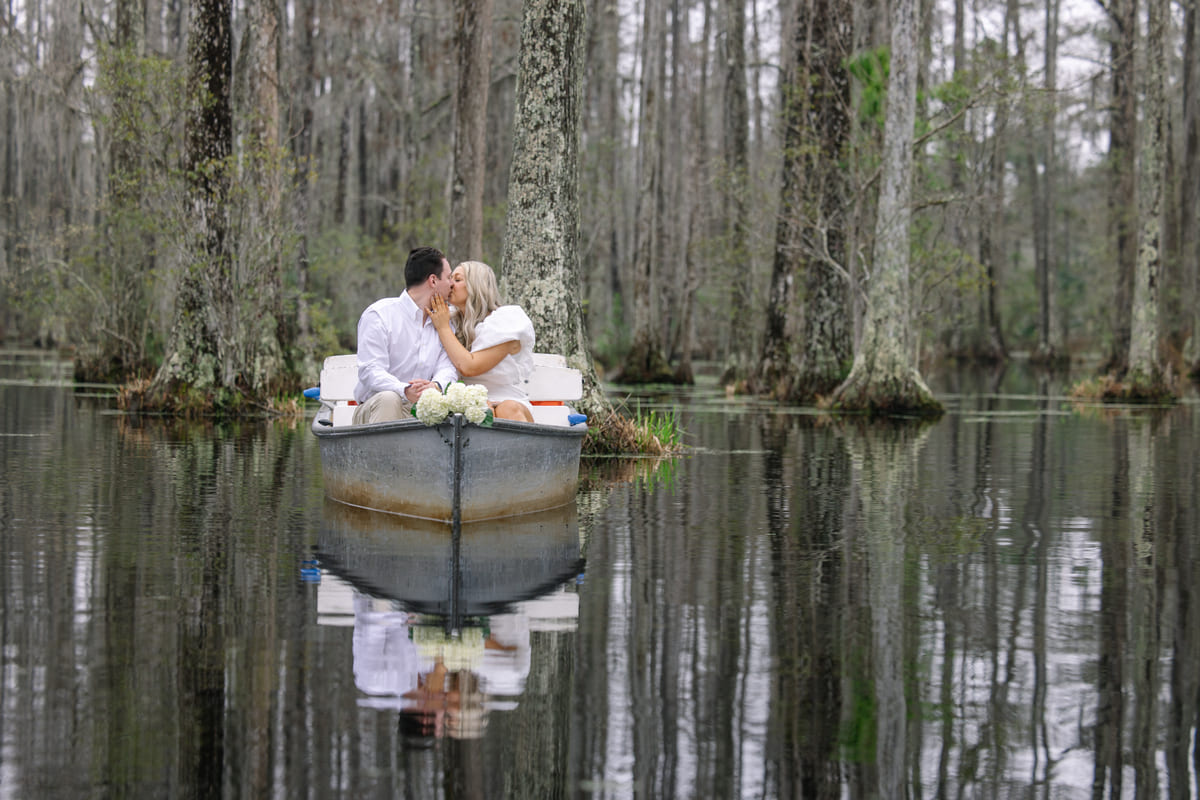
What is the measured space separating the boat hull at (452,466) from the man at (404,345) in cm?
38

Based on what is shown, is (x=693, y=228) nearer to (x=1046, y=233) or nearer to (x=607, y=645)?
(x=1046, y=233)

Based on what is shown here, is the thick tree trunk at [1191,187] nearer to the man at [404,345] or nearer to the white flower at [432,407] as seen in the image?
the man at [404,345]

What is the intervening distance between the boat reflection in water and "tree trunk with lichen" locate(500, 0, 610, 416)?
478cm

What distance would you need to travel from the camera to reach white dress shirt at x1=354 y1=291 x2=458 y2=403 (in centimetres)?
991

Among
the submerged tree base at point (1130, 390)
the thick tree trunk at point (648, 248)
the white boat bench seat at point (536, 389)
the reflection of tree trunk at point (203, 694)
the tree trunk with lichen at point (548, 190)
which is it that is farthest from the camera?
the thick tree trunk at point (648, 248)

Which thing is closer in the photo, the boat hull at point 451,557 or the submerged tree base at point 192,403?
the boat hull at point 451,557

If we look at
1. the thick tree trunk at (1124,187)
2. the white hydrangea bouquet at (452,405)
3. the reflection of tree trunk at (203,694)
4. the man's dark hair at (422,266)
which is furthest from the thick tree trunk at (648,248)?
the reflection of tree trunk at (203,694)

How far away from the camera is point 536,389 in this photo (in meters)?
11.0

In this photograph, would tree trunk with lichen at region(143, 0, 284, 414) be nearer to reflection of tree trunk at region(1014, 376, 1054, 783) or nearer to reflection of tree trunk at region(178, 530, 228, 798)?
reflection of tree trunk at region(1014, 376, 1054, 783)

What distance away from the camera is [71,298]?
27.8 metres

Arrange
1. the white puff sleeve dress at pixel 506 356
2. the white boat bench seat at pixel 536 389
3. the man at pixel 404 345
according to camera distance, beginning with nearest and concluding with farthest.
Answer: the man at pixel 404 345, the white puff sleeve dress at pixel 506 356, the white boat bench seat at pixel 536 389

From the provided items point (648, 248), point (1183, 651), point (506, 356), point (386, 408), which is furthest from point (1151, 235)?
point (1183, 651)

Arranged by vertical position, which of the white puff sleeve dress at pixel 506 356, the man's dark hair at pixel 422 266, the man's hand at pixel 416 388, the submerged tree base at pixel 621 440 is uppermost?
the man's dark hair at pixel 422 266

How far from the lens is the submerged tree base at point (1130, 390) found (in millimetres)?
28625
